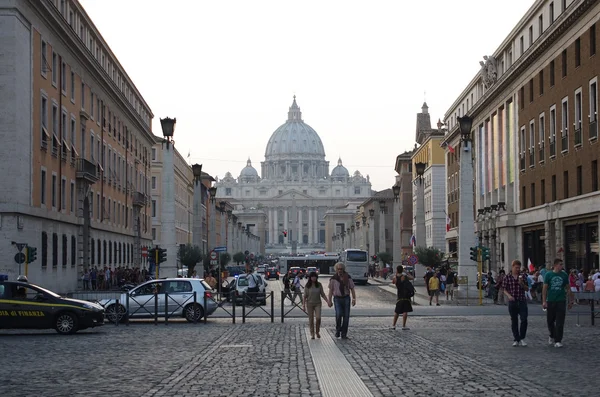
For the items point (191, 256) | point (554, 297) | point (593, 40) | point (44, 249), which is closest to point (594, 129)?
point (593, 40)

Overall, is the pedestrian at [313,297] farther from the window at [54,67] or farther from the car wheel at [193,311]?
the window at [54,67]

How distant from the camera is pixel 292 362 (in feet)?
57.5

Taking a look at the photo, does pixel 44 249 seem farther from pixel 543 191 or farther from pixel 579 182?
pixel 543 191

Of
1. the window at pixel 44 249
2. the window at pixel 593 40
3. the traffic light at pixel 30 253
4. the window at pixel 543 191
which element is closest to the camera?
the traffic light at pixel 30 253

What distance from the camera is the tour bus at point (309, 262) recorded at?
125m

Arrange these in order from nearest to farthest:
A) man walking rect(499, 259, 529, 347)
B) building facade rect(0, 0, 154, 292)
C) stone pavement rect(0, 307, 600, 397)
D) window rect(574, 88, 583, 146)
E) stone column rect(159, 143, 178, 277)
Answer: stone pavement rect(0, 307, 600, 397), man walking rect(499, 259, 529, 347), building facade rect(0, 0, 154, 292), window rect(574, 88, 583, 146), stone column rect(159, 143, 178, 277)

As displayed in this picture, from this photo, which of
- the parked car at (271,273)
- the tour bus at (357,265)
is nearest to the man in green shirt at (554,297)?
the tour bus at (357,265)

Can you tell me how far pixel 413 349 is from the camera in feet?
65.4

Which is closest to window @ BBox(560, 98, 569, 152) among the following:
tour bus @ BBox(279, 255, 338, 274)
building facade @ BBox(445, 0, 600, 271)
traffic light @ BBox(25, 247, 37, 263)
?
building facade @ BBox(445, 0, 600, 271)

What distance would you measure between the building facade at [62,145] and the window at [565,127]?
21.4 metres

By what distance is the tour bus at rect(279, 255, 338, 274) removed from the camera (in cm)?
12525

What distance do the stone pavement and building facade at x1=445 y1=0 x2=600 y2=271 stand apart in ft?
52.1

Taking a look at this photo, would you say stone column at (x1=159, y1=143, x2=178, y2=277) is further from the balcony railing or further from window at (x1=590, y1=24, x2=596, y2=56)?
window at (x1=590, y1=24, x2=596, y2=56)

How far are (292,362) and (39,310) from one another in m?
9.97
